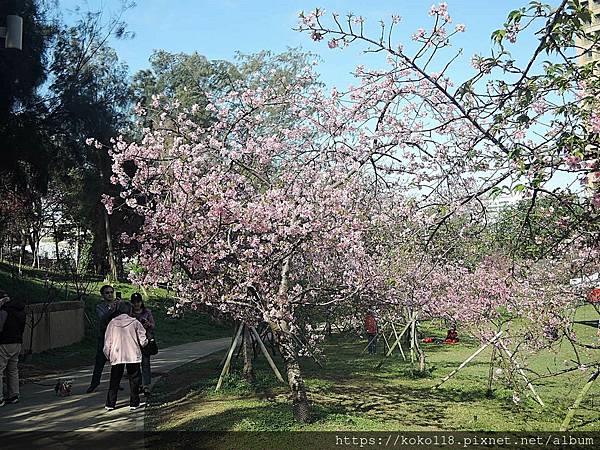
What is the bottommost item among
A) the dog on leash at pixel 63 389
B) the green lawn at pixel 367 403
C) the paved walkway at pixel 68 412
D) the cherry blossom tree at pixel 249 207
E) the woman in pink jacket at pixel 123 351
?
the green lawn at pixel 367 403

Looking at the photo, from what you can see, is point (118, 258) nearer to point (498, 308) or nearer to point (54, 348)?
point (54, 348)

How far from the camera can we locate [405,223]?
8.41 m

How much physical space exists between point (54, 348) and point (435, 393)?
9.66m

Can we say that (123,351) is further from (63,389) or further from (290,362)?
(290,362)

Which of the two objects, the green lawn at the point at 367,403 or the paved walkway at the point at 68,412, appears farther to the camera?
the green lawn at the point at 367,403

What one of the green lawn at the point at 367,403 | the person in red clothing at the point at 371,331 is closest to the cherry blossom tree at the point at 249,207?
the green lawn at the point at 367,403

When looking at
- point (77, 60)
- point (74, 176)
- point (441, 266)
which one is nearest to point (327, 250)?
point (441, 266)

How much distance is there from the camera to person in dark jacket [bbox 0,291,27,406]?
805 cm

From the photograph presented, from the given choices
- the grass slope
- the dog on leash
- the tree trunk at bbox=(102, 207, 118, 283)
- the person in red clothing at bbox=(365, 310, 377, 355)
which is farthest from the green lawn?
the tree trunk at bbox=(102, 207, 118, 283)

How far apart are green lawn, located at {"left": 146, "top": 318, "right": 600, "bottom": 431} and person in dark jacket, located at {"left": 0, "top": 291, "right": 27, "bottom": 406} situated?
6.34 feet

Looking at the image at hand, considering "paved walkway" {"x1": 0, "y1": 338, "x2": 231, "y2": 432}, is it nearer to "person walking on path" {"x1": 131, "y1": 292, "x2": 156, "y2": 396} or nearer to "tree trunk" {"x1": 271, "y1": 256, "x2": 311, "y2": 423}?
"person walking on path" {"x1": 131, "y1": 292, "x2": 156, "y2": 396}

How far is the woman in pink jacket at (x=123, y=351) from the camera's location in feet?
25.7

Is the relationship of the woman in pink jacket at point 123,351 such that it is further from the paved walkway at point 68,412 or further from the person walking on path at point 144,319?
the person walking on path at point 144,319

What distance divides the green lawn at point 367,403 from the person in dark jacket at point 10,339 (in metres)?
1.93
